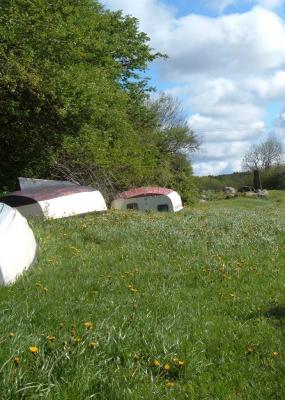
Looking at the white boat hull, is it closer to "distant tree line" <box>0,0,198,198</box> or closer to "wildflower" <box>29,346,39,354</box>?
"distant tree line" <box>0,0,198,198</box>

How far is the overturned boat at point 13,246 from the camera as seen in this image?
310 inches

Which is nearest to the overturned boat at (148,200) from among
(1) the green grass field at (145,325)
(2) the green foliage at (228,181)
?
(1) the green grass field at (145,325)

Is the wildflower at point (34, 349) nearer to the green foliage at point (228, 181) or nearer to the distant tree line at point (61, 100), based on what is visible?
the distant tree line at point (61, 100)

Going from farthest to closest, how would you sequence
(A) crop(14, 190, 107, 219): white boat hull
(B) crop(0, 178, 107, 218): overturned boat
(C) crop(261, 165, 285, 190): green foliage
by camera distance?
(C) crop(261, 165, 285, 190): green foliage → (B) crop(0, 178, 107, 218): overturned boat → (A) crop(14, 190, 107, 219): white boat hull

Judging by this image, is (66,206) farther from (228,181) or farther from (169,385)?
(228,181)

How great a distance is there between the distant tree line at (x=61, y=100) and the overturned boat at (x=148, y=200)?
2.88 ft

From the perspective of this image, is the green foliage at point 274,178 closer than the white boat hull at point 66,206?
No

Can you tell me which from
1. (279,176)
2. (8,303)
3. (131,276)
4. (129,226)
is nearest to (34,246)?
(131,276)

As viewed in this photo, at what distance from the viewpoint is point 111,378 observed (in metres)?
4.40

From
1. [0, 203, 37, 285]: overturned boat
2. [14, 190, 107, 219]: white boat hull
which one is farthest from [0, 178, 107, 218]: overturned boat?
[0, 203, 37, 285]: overturned boat

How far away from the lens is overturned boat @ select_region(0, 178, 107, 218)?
A: 19.4 metres

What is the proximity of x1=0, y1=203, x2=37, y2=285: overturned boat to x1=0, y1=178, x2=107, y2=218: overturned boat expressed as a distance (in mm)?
9008

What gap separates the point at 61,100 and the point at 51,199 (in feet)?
11.7

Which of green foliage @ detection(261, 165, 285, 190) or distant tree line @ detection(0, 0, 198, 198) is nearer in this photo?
distant tree line @ detection(0, 0, 198, 198)
